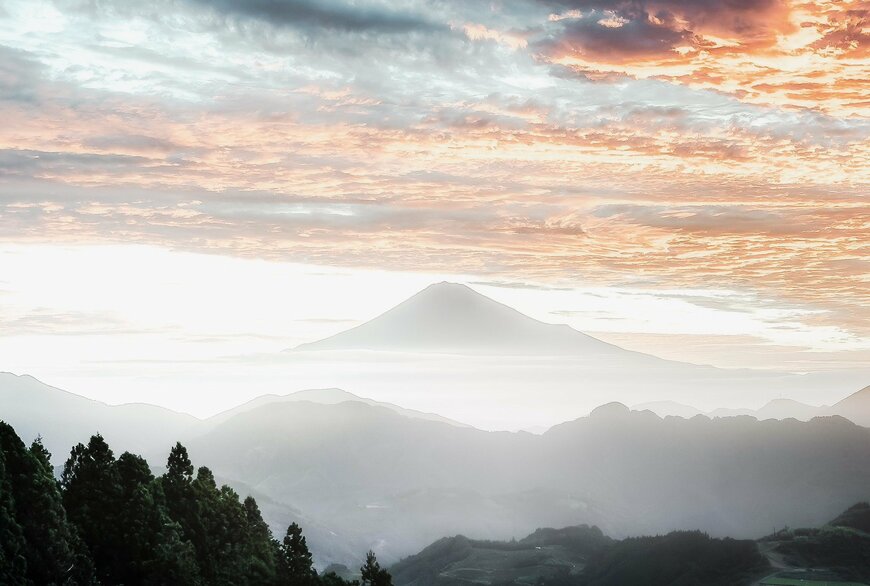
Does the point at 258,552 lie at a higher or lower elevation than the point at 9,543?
lower

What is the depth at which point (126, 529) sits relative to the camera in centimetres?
8662

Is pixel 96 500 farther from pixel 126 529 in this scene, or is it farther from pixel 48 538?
pixel 48 538

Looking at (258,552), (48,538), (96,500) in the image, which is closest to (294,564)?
(258,552)

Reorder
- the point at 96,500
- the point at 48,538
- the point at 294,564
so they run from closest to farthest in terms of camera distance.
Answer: the point at 48,538
the point at 96,500
the point at 294,564

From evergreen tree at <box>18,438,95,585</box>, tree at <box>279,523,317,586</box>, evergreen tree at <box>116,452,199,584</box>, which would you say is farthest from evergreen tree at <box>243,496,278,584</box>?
evergreen tree at <box>18,438,95,585</box>

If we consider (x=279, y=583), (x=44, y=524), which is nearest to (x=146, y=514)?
(x=44, y=524)

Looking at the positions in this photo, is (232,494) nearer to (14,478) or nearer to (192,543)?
(192,543)

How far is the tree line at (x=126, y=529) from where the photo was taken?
2955 inches

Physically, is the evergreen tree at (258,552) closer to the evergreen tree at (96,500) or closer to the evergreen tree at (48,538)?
the evergreen tree at (96,500)

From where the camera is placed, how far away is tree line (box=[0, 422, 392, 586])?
246 ft

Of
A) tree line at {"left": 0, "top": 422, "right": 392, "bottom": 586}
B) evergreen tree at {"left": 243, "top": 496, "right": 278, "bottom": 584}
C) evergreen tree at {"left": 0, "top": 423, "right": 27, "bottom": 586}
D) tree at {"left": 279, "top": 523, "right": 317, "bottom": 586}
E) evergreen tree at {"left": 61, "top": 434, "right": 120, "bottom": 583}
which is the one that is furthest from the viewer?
tree at {"left": 279, "top": 523, "right": 317, "bottom": 586}

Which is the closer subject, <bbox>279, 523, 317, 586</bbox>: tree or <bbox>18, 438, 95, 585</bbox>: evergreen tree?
<bbox>18, 438, 95, 585</bbox>: evergreen tree

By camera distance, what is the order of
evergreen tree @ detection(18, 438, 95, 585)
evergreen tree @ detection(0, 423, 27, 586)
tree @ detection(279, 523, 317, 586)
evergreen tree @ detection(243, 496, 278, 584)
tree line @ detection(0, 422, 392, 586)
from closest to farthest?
evergreen tree @ detection(0, 423, 27, 586), evergreen tree @ detection(18, 438, 95, 585), tree line @ detection(0, 422, 392, 586), evergreen tree @ detection(243, 496, 278, 584), tree @ detection(279, 523, 317, 586)

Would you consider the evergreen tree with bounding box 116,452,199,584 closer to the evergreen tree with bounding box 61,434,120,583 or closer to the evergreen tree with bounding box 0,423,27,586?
the evergreen tree with bounding box 61,434,120,583
